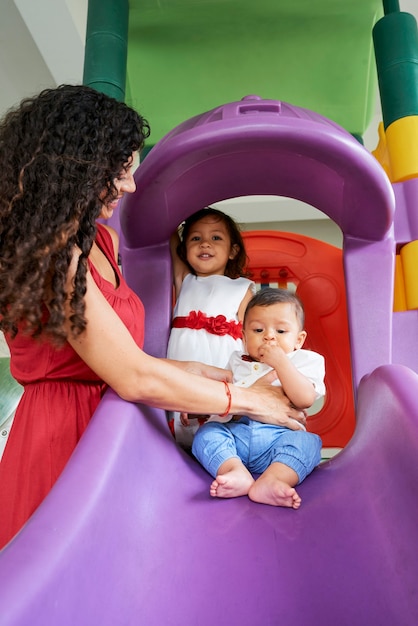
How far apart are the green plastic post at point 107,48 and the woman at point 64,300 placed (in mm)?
514

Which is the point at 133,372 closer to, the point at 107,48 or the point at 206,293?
the point at 206,293

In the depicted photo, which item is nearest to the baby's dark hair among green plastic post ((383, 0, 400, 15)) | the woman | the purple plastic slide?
the purple plastic slide

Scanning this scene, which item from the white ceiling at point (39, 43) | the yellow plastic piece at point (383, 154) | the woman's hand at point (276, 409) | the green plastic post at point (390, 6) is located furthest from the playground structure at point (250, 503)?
the white ceiling at point (39, 43)

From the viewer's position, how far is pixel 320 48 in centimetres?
177

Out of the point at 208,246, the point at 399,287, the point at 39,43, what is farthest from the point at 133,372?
the point at 39,43

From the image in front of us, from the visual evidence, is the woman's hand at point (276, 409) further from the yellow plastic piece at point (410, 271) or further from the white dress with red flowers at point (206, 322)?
the yellow plastic piece at point (410, 271)

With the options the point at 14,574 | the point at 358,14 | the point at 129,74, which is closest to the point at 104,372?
the point at 14,574

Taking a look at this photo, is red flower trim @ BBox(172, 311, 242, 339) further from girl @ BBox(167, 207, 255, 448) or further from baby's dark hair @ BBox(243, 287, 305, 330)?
baby's dark hair @ BBox(243, 287, 305, 330)

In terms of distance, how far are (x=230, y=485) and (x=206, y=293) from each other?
0.52 meters

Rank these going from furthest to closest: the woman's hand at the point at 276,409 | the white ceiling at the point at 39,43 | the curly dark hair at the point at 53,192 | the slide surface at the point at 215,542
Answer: the white ceiling at the point at 39,43
the woman's hand at the point at 276,409
the curly dark hair at the point at 53,192
the slide surface at the point at 215,542

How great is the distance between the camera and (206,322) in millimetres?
1291

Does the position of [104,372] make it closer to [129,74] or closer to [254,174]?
[254,174]

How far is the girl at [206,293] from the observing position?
1.26 m

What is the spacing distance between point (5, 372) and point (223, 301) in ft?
5.03
